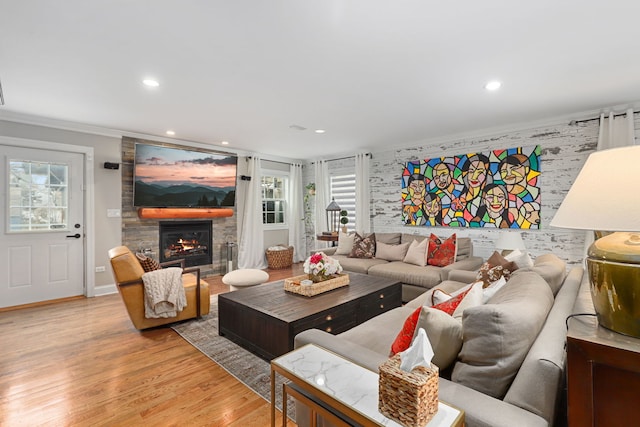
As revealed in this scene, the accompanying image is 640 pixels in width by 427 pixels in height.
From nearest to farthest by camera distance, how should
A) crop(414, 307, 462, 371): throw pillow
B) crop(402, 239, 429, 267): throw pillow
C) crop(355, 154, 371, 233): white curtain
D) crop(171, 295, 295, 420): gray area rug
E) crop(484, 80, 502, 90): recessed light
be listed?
crop(414, 307, 462, 371): throw pillow < crop(171, 295, 295, 420): gray area rug < crop(484, 80, 502, 90): recessed light < crop(402, 239, 429, 267): throw pillow < crop(355, 154, 371, 233): white curtain

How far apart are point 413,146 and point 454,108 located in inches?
67.4

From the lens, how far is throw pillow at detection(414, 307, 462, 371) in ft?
4.12

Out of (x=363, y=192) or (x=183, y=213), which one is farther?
(x=363, y=192)

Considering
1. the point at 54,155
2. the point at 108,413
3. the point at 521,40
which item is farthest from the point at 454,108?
the point at 54,155

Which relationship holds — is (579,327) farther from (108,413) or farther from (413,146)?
(413,146)

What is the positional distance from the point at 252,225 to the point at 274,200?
0.94 m

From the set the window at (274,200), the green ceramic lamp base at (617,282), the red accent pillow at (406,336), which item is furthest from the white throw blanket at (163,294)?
the window at (274,200)

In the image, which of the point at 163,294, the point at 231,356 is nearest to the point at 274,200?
the point at 163,294

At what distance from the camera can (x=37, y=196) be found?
402 centimetres

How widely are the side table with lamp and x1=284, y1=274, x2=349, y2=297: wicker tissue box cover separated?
7.04ft

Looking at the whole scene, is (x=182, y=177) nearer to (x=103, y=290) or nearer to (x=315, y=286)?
(x=103, y=290)

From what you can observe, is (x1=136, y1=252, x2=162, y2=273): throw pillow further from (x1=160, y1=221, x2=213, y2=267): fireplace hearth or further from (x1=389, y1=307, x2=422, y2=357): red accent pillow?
(x1=389, y1=307, x2=422, y2=357): red accent pillow

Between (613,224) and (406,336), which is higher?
(613,224)

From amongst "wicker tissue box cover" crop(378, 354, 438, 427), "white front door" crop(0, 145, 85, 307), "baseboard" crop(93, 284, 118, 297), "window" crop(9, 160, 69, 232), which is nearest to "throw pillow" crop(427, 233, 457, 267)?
"wicker tissue box cover" crop(378, 354, 438, 427)
